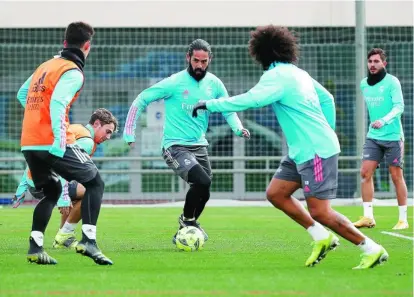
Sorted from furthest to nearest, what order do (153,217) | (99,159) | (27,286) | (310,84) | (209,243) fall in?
(99,159) < (153,217) < (209,243) < (310,84) < (27,286)

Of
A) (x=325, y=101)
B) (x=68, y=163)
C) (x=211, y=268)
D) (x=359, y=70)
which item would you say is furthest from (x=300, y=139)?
(x=359, y=70)

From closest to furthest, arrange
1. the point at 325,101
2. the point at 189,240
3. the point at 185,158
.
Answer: the point at 325,101
the point at 189,240
the point at 185,158

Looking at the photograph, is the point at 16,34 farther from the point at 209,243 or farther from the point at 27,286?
the point at 27,286

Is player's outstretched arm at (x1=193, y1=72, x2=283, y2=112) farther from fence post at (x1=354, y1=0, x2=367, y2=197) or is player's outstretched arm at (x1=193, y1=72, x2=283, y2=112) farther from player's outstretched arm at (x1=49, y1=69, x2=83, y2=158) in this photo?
fence post at (x1=354, y1=0, x2=367, y2=197)

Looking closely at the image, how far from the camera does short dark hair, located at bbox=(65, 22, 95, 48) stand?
920 centimetres

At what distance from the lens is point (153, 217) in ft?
56.2

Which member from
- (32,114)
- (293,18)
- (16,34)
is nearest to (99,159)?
(16,34)

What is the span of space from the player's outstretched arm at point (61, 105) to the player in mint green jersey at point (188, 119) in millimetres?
2500

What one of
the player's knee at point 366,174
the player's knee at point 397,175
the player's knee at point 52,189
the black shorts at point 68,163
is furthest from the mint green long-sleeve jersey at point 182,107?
the player's knee at point 397,175

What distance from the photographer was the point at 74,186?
11.1 meters

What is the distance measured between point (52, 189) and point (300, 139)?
2.14 meters

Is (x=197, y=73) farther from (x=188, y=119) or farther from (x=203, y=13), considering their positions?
(x=203, y=13)

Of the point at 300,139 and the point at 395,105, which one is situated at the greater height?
the point at 395,105

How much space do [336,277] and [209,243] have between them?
12.4ft
